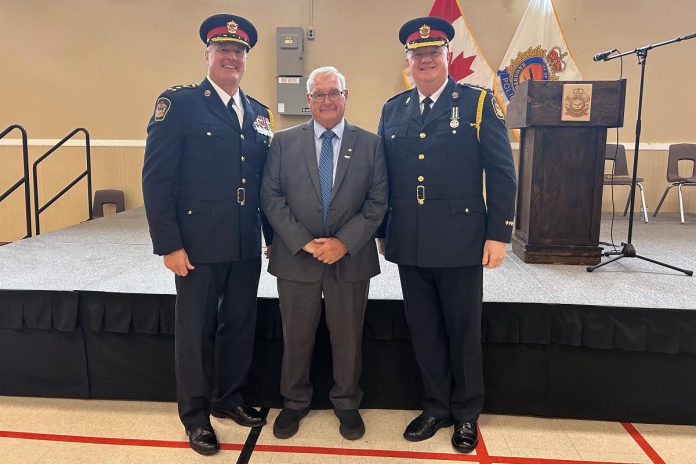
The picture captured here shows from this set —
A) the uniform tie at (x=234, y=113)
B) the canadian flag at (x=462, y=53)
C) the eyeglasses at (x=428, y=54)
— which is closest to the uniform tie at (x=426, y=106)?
the eyeglasses at (x=428, y=54)

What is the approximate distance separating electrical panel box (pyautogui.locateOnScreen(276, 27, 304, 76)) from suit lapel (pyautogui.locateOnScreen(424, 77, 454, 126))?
158 inches

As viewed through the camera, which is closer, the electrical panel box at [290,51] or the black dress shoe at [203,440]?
the black dress shoe at [203,440]

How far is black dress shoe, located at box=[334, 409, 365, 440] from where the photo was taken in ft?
5.98

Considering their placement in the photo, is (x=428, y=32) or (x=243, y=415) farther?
(x=243, y=415)

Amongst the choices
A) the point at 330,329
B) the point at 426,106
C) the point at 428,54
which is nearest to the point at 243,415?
the point at 330,329

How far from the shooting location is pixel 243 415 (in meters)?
1.90

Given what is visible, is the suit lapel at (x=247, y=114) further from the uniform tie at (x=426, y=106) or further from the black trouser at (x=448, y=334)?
the black trouser at (x=448, y=334)

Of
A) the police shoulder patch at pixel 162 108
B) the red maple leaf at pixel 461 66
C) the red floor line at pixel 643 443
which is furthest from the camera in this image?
the red maple leaf at pixel 461 66

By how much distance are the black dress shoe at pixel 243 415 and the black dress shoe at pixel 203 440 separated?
0.15m

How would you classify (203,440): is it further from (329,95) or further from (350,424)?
Answer: (329,95)

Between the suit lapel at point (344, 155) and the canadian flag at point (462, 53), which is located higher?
the canadian flag at point (462, 53)

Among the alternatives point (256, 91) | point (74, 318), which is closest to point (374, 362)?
point (74, 318)

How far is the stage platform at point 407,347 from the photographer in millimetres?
1936

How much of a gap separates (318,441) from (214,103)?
124cm
